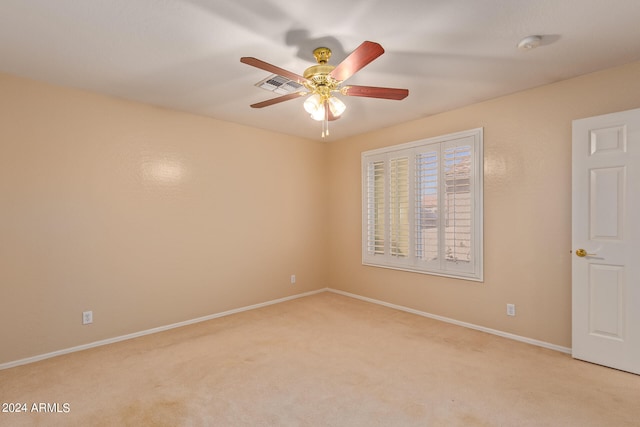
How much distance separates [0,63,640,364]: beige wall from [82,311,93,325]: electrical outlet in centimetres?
5

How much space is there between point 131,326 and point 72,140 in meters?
1.99

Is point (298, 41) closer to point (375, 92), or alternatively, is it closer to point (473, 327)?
point (375, 92)

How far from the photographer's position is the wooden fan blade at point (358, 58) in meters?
1.70

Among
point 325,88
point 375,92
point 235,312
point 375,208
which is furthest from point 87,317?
point 375,208

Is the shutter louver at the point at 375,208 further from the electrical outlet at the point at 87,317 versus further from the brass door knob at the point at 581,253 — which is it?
the electrical outlet at the point at 87,317

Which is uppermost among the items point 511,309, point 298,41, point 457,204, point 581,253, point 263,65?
point 298,41

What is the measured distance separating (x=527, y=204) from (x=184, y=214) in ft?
12.5

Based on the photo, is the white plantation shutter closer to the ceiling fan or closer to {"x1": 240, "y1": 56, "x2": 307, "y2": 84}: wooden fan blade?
the ceiling fan

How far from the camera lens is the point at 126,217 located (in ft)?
11.1

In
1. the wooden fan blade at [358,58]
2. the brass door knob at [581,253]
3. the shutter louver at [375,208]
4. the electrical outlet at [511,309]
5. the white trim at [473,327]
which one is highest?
the wooden fan blade at [358,58]

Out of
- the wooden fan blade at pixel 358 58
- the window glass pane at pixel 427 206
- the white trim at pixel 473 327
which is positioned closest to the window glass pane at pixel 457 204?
the window glass pane at pixel 427 206

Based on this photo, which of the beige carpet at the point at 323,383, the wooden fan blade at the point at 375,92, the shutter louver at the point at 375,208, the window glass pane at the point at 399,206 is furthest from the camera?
the shutter louver at the point at 375,208

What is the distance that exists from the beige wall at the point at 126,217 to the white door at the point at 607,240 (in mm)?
Result: 3471

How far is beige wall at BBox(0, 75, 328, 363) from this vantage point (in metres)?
2.81
